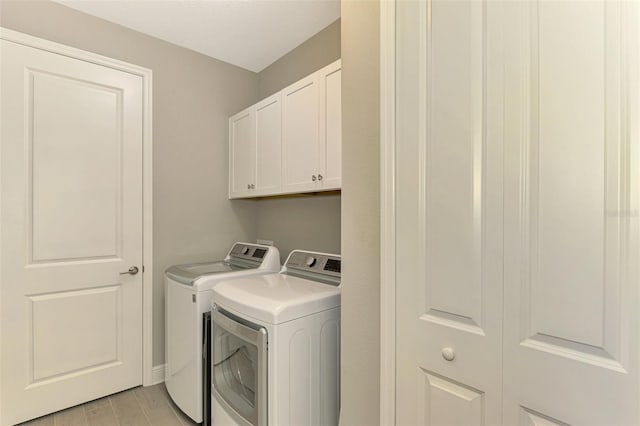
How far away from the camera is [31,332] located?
1.88 m

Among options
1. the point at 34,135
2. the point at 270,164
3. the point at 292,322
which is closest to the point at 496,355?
the point at 292,322

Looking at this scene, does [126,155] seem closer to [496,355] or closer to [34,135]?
[34,135]

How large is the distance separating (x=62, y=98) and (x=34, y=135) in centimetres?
29

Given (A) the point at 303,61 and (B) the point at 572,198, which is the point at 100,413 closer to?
(B) the point at 572,198

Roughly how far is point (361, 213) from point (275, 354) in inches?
27.9

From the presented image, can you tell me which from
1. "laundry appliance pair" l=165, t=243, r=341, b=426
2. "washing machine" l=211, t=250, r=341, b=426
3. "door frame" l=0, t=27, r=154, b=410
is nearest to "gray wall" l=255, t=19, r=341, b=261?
"laundry appliance pair" l=165, t=243, r=341, b=426

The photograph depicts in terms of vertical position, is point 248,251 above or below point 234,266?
above

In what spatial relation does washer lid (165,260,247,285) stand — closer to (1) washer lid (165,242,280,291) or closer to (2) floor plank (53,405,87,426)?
(1) washer lid (165,242,280,291)

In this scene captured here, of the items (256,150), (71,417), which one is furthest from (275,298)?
(71,417)

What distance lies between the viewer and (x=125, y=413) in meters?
1.96

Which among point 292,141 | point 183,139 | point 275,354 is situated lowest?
point 275,354

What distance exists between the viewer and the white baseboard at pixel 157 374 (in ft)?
7.54

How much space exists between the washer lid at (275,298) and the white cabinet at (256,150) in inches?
30.1

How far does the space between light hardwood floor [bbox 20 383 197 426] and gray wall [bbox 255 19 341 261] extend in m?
1.30
